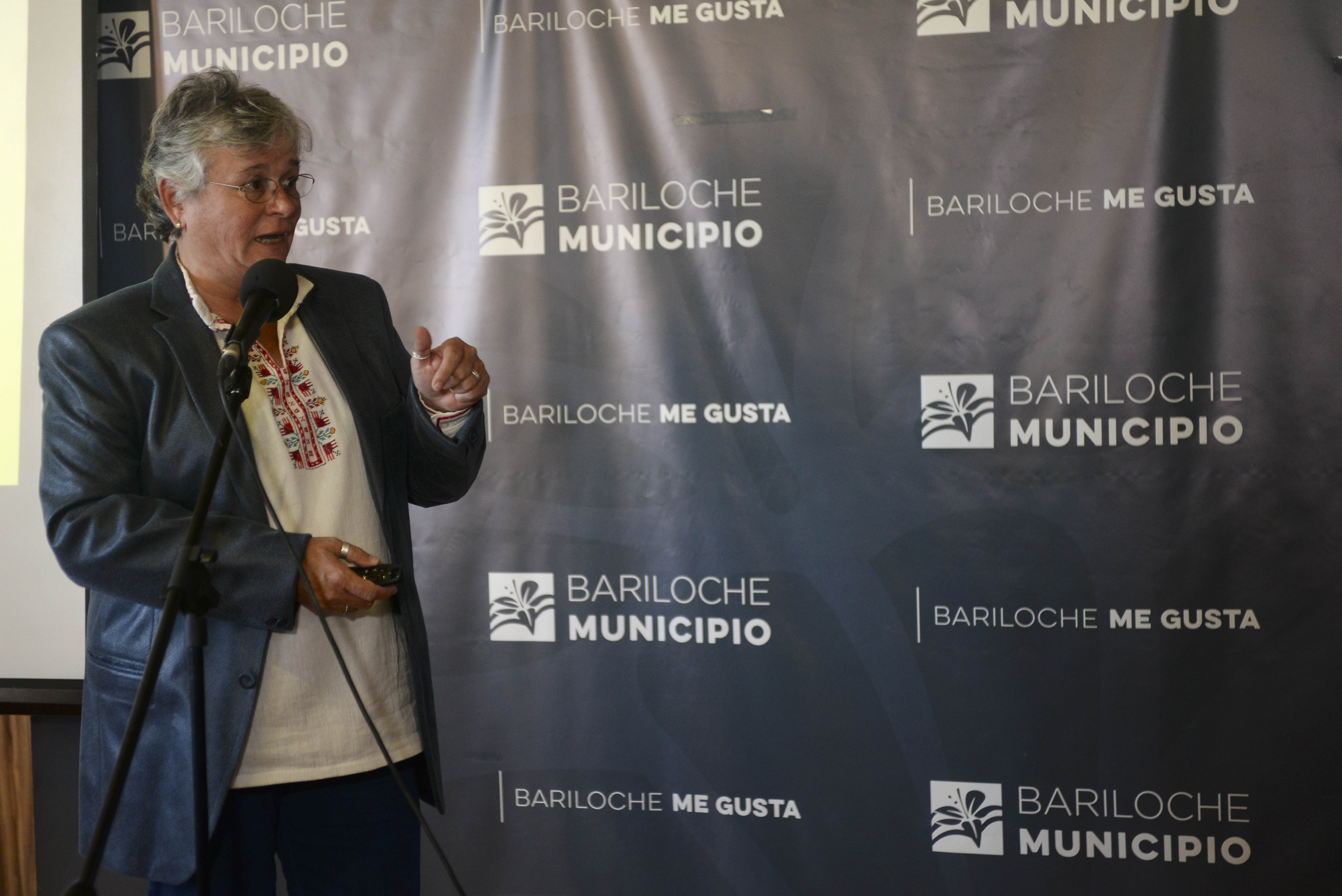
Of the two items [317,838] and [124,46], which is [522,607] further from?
[124,46]

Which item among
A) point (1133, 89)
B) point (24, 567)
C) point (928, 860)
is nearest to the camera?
point (1133, 89)

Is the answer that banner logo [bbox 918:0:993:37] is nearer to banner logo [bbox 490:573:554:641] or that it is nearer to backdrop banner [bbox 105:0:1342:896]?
backdrop banner [bbox 105:0:1342:896]

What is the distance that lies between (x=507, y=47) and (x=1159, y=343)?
1.58m

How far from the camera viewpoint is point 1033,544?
2.13 metres

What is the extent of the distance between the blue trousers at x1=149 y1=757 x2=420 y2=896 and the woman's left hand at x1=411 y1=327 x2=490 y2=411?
19.9 inches

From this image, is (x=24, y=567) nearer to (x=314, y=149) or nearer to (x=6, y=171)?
(x=6, y=171)

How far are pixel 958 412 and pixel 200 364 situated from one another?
1.49m

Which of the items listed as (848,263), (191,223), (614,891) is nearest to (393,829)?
(191,223)

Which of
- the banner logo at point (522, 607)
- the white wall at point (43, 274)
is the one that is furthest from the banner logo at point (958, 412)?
the white wall at point (43, 274)

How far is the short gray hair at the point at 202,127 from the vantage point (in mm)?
1370

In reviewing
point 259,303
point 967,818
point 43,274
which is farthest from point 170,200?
point 967,818

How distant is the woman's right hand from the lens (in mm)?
1193

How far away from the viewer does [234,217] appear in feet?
4.51

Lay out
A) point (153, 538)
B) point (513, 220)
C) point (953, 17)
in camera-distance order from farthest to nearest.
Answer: point (513, 220) < point (953, 17) < point (153, 538)
